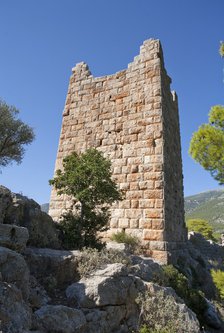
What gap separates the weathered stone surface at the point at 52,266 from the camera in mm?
5312

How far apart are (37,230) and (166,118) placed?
21.7 ft

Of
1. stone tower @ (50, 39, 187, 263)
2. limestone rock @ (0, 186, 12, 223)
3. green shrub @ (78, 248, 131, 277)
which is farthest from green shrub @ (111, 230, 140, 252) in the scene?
limestone rock @ (0, 186, 12, 223)

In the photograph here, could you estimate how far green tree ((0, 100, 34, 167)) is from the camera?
18.1 m

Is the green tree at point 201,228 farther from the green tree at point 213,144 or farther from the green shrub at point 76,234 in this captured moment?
the green shrub at point 76,234

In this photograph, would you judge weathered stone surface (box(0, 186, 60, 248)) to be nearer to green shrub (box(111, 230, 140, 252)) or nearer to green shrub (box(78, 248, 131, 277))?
green shrub (box(78, 248, 131, 277))

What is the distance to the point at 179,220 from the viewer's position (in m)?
11.0

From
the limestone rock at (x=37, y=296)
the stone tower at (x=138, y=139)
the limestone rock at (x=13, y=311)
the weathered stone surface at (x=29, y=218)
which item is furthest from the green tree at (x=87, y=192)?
the limestone rock at (x=13, y=311)

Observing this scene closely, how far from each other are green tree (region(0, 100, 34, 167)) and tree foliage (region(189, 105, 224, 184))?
1185 centimetres

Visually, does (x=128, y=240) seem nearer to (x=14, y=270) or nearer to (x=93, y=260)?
(x=93, y=260)

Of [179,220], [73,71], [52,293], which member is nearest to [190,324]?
[52,293]

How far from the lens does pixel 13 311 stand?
11.7ft

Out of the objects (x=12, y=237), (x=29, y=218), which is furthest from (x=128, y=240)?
(x=12, y=237)

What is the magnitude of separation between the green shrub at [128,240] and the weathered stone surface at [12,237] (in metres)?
4.28

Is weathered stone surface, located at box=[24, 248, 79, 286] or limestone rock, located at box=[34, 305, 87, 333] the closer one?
limestone rock, located at box=[34, 305, 87, 333]
